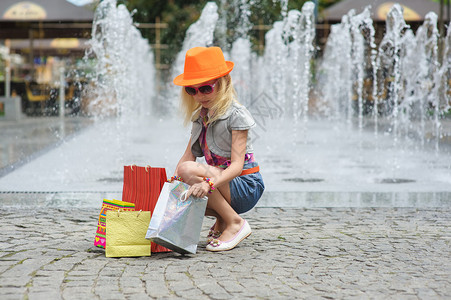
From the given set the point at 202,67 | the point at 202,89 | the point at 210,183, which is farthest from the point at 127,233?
the point at 202,67

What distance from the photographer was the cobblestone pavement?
10.2 ft

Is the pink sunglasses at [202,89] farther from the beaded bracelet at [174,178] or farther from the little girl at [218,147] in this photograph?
the beaded bracelet at [174,178]

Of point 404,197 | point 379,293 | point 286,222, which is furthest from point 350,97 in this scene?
point 379,293

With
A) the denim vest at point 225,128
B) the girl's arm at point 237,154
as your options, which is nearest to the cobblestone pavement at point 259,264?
the girl's arm at point 237,154

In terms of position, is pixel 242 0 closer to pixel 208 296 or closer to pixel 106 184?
pixel 106 184

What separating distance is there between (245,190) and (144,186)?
57 cm

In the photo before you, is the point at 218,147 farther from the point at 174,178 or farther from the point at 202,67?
the point at 202,67

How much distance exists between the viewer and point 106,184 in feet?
20.1

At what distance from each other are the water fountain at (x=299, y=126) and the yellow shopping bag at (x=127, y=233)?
1.69m

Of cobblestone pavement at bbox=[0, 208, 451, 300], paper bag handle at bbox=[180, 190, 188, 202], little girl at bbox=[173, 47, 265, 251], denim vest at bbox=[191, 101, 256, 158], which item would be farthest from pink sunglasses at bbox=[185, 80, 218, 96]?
cobblestone pavement at bbox=[0, 208, 451, 300]

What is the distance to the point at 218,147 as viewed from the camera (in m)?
3.92

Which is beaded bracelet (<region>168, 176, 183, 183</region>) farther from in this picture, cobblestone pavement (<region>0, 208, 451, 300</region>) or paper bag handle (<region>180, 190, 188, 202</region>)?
cobblestone pavement (<region>0, 208, 451, 300</region>)

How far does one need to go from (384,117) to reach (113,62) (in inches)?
283

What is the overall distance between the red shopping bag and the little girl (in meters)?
0.12
